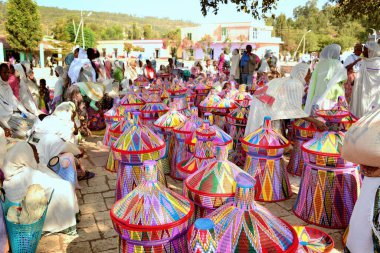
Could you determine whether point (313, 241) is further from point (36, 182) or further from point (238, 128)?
Answer: point (238, 128)

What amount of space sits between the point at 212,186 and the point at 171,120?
8.10ft

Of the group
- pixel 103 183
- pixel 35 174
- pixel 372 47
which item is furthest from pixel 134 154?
pixel 372 47

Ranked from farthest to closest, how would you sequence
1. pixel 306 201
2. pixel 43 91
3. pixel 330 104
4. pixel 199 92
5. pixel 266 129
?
pixel 43 91 < pixel 199 92 < pixel 330 104 < pixel 266 129 < pixel 306 201

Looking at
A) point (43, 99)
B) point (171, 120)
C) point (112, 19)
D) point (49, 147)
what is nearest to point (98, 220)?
point (49, 147)

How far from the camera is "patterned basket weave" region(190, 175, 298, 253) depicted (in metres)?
1.78

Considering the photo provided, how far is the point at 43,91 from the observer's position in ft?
28.2

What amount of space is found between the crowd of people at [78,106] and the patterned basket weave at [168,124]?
907 millimetres

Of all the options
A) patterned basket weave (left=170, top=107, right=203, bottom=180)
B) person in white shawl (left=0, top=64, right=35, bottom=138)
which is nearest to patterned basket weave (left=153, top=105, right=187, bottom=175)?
patterned basket weave (left=170, top=107, right=203, bottom=180)

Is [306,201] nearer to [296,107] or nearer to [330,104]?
[296,107]

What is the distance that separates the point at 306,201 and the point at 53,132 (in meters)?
2.86

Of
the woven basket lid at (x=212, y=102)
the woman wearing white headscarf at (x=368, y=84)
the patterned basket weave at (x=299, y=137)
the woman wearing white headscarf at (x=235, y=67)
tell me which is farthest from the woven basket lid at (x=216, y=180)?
the woman wearing white headscarf at (x=235, y=67)

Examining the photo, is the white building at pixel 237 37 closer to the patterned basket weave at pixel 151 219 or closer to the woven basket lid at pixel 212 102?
the woven basket lid at pixel 212 102

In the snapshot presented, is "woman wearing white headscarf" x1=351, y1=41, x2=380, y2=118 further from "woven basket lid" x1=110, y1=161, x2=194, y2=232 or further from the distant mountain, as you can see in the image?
the distant mountain

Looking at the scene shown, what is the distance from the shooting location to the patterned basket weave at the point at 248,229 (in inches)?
69.9
